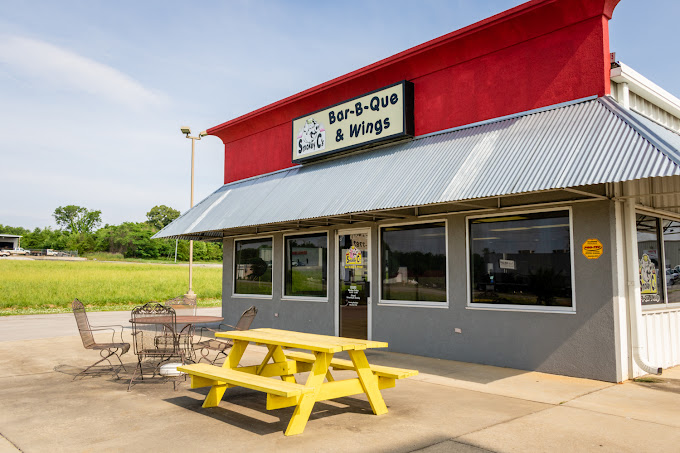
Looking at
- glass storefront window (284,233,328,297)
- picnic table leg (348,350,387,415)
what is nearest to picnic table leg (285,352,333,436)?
picnic table leg (348,350,387,415)

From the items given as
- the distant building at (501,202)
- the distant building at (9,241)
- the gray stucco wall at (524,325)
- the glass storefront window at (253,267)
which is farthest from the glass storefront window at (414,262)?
the distant building at (9,241)

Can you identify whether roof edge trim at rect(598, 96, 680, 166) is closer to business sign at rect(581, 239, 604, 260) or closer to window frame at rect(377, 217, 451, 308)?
business sign at rect(581, 239, 604, 260)

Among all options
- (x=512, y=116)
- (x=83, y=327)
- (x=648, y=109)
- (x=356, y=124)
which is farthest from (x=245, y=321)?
(x=648, y=109)

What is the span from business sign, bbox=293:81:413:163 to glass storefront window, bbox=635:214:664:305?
4333 mm

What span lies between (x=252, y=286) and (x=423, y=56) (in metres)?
7.40

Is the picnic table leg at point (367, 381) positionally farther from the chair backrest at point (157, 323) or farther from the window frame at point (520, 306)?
the window frame at point (520, 306)

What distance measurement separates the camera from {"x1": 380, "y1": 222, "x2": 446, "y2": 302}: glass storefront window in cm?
951

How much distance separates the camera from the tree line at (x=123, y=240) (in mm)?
106625

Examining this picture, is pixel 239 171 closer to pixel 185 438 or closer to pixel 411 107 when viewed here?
pixel 411 107

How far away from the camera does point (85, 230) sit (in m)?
144

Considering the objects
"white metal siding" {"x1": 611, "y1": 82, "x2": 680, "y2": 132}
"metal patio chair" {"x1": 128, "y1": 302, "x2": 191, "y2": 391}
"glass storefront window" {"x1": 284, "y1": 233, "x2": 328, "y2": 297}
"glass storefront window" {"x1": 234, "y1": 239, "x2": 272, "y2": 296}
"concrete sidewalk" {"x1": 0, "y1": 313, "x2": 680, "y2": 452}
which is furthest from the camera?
"glass storefront window" {"x1": 234, "y1": 239, "x2": 272, "y2": 296}

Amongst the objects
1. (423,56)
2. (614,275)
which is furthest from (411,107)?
(614,275)

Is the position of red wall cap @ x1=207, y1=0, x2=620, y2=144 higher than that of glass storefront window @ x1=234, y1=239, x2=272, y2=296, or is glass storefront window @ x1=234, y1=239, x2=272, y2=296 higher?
red wall cap @ x1=207, y1=0, x2=620, y2=144

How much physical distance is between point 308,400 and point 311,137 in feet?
26.6
